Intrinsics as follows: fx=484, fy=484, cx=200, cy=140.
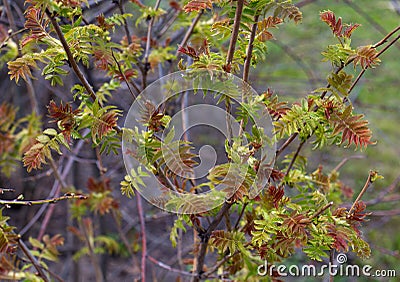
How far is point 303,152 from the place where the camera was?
9.70 ft

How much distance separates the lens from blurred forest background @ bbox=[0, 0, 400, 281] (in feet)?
8.25

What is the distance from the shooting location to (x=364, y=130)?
2.86ft

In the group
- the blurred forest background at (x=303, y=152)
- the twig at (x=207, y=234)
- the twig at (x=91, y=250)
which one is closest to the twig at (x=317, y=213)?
the twig at (x=207, y=234)

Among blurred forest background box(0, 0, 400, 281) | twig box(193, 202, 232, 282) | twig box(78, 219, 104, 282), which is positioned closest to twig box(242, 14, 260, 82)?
twig box(193, 202, 232, 282)

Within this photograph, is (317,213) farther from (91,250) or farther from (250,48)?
(91,250)

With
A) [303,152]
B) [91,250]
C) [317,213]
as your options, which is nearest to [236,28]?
[317,213]

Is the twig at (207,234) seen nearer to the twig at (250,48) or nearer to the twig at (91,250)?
the twig at (250,48)

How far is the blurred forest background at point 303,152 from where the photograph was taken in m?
2.51

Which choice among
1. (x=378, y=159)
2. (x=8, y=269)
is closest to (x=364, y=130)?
(x=8, y=269)

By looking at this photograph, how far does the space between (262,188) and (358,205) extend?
20 centimetres

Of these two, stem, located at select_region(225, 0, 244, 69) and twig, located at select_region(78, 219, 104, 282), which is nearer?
stem, located at select_region(225, 0, 244, 69)

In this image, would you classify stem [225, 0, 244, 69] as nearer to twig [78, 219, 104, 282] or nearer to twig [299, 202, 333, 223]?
twig [299, 202, 333, 223]

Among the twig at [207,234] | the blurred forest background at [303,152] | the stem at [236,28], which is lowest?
the twig at [207,234]

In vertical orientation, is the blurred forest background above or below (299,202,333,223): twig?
above
